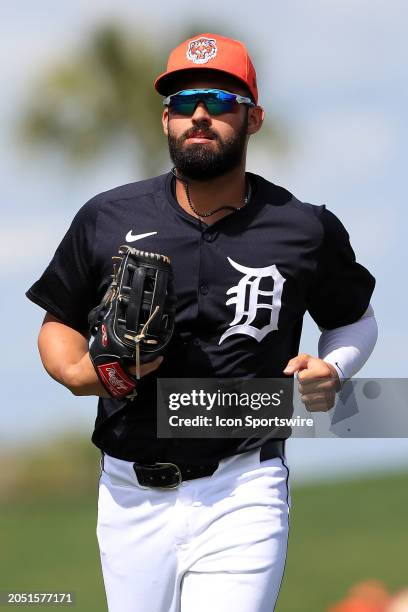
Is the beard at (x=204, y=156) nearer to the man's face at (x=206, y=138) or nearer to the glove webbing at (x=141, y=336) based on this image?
the man's face at (x=206, y=138)

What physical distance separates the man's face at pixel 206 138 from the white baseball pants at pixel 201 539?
1.19 m

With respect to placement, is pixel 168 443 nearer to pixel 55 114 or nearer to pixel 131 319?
pixel 131 319

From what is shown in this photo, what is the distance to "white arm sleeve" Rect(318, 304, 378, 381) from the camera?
497 cm

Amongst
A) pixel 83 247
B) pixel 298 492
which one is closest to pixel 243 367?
pixel 83 247

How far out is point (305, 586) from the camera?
1573 cm

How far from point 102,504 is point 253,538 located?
743mm

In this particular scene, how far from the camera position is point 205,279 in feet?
15.3

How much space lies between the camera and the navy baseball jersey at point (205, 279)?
464cm

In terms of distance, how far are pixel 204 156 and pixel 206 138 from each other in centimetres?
8

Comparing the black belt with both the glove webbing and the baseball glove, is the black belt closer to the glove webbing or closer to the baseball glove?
the baseball glove

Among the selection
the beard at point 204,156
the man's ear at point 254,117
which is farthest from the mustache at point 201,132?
the man's ear at point 254,117

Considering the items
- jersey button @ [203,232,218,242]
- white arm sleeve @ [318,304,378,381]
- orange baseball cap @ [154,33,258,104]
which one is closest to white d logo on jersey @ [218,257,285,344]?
jersey button @ [203,232,218,242]

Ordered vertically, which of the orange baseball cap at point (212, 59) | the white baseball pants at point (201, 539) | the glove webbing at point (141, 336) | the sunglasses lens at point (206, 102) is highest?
the orange baseball cap at point (212, 59)

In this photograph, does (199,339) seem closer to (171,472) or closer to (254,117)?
(171,472)
